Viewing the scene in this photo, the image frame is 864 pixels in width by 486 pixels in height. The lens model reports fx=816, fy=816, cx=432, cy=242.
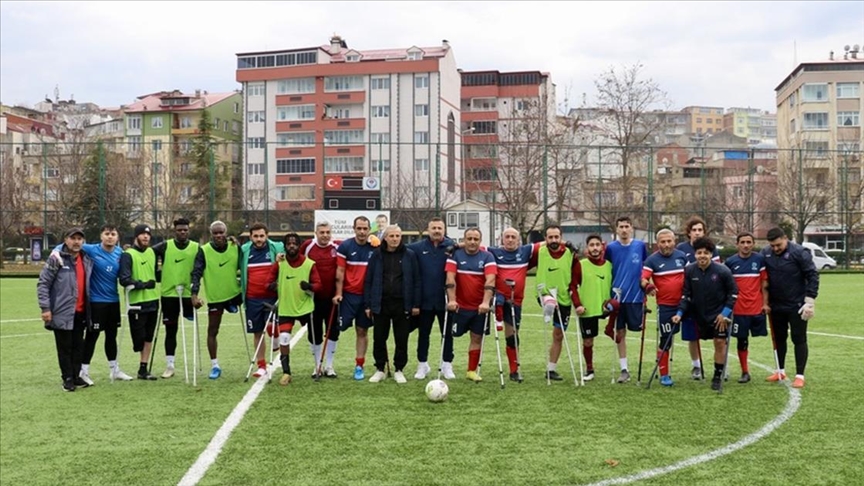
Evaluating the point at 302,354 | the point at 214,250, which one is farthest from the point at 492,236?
the point at 214,250

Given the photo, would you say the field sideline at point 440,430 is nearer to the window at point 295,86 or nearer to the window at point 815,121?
the window at point 295,86

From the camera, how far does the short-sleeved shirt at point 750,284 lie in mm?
10227

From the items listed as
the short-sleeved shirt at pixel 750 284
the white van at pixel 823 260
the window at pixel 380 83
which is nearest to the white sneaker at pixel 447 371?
the short-sleeved shirt at pixel 750 284

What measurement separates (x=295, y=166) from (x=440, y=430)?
59.9m

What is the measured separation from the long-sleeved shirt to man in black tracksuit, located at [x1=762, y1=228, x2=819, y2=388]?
63 centimetres

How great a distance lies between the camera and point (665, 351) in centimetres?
1012

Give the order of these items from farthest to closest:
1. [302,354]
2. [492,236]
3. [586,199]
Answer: [586,199] < [492,236] < [302,354]

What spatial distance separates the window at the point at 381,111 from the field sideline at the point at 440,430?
6767 centimetres

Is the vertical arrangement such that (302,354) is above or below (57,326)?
below

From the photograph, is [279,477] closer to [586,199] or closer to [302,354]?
[302,354]

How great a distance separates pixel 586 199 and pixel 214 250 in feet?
109

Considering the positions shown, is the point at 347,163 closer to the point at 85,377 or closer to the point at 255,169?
the point at 255,169

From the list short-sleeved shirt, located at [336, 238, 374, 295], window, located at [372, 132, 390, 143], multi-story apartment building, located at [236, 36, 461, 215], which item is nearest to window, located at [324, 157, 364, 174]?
multi-story apartment building, located at [236, 36, 461, 215]

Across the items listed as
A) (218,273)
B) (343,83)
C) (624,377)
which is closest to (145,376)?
(218,273)
